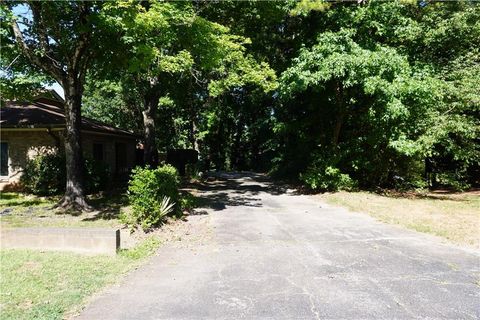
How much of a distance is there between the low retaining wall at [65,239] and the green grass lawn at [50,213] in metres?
2.44

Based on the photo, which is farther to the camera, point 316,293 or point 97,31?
point 97,31

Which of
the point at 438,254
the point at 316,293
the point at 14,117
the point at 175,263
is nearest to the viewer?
the point at 316,293

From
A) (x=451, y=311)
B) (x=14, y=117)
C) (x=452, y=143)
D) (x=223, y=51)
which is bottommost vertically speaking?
(x=451, y=311)

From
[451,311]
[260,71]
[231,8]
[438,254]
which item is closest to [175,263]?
[451,311]

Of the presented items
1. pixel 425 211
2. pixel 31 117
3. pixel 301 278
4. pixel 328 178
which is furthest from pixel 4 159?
pixel 425 211

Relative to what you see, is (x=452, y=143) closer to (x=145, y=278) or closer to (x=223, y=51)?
(x=223, y=51)

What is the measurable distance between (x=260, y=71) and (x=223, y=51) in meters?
3.07

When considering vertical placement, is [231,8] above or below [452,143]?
above

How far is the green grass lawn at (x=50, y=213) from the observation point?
9.94m

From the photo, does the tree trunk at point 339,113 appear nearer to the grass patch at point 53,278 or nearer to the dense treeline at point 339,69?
the dense treeline at point 339,69

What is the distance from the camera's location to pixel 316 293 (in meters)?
5.09

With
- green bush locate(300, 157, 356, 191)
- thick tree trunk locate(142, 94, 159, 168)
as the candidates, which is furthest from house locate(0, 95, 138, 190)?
green bush locate(300, 157, 356, 191)

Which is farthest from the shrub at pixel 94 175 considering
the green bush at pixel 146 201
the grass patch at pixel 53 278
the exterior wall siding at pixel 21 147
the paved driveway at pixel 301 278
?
the grass patch at pixel 53 278

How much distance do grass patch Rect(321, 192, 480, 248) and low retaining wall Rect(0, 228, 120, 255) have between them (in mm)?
7108
